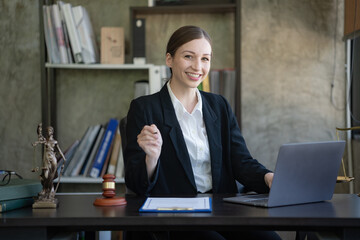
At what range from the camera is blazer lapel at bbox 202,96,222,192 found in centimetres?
181

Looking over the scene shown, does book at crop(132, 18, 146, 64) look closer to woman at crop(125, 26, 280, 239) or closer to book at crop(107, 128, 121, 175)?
book at crop(107, 128, 121, 175)

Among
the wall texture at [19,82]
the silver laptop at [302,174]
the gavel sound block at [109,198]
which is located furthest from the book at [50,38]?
the silver laptop at [302,174]

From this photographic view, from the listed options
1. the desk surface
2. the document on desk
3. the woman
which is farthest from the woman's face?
the desk surface

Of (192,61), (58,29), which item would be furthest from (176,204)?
(58,29)

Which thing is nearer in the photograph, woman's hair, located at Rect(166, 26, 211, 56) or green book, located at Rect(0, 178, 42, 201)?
green book, located at Rect(0, 178, 42, 201)

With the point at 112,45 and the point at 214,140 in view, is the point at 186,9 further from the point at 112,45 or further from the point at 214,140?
the point at 214,140

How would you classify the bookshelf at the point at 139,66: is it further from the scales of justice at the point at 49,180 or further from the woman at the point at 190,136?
the scales of justice at the point at 49,180

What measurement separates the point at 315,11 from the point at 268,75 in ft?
1.64

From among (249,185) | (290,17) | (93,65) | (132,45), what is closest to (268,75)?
(290,17)

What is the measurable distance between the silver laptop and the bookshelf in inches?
58.8

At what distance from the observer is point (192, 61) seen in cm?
184

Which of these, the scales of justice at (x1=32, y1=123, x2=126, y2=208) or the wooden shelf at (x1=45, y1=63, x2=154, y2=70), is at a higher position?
the wooden shelf at (x1=45, y1=63, x2=154, y2=70)

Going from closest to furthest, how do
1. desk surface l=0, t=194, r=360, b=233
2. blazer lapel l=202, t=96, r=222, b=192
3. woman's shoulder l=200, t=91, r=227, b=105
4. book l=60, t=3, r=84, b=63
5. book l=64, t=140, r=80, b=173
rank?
desk surface l=0, t=194, r=360, b=233, blazer lapel l=202, t=96, r=222, b=192, woman's shoulder l=200, t=91, r=227, b=105, book l=60, t=3, r=84, b=63, book l=64, t=140, r=80, b=173

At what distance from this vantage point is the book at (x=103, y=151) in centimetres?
296
